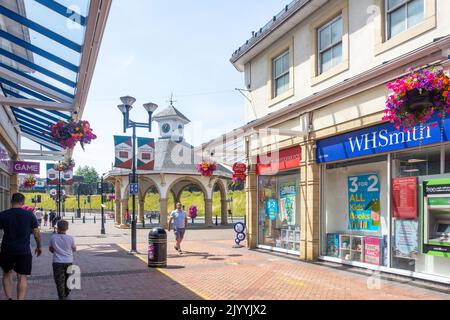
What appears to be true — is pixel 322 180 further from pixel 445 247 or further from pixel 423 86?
pixel 423 86

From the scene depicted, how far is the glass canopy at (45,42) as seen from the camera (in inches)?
291

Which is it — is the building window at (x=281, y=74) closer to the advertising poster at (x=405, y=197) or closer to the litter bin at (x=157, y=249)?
the advertising poster at (x=405, y=197)

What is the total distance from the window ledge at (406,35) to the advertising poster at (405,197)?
10.2ft

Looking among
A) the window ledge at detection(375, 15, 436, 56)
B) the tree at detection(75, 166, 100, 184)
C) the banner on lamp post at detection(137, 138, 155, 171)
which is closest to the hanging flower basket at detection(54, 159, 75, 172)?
the banner on lamp post at detection(137, 138, 155, 171)

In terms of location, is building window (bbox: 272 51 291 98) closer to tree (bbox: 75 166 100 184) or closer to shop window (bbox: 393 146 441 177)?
shop window (bbox: 393 146 441 177)

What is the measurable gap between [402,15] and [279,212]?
7.90 metres

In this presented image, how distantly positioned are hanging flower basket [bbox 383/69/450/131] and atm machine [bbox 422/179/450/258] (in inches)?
91.5

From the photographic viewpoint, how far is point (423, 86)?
6590mm

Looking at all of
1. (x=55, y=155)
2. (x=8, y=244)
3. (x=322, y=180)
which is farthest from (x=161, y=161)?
(x=8, y=244)

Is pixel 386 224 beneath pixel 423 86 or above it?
beneath

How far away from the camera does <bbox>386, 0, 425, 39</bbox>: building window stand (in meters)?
9.05

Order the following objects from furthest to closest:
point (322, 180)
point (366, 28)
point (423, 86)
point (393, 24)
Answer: point (322, 180) < point (366, 28) < point (393, 24) < point (423, 86)

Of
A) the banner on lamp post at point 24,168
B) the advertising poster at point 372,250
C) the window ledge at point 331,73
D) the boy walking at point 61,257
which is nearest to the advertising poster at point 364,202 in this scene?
the advertising poster at point 372,250

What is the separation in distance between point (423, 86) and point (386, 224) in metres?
4.73
